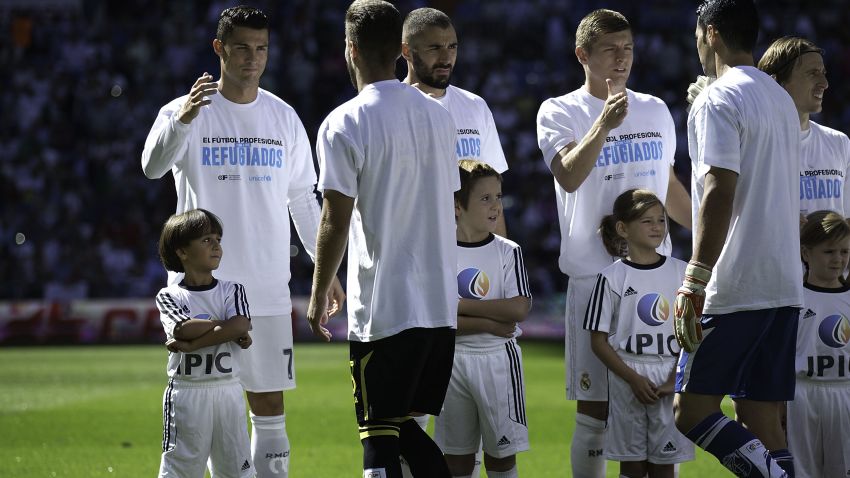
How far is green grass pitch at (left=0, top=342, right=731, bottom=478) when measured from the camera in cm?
771

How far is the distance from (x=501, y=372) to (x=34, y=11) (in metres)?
23.7

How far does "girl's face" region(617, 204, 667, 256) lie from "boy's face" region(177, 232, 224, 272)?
6.88 ft

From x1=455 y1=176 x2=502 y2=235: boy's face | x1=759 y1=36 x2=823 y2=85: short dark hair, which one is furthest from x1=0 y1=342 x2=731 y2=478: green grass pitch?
x1=759 y1=36 x2=823 y2=85: short dark hair

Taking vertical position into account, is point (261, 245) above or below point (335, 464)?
above

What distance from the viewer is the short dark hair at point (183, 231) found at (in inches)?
221

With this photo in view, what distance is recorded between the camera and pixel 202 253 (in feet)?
18.5

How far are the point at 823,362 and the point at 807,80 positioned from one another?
1.48 meters

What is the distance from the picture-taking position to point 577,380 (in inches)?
243

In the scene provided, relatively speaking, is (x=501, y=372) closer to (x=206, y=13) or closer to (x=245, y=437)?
(x=245, y=437)

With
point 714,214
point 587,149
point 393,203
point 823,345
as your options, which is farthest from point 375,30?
point 823,345

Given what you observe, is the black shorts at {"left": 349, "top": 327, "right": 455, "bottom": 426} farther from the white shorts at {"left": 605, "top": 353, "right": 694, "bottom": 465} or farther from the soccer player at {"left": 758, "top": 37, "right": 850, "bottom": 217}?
the soccer player at {"left": 758, "top": 37, "right": 850, "bottom": 217}

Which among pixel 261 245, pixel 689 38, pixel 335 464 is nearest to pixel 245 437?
pixel 261 245

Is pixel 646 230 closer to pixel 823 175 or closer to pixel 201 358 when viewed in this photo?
pixel 823 175

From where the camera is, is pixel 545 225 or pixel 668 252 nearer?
pixel 668 252
